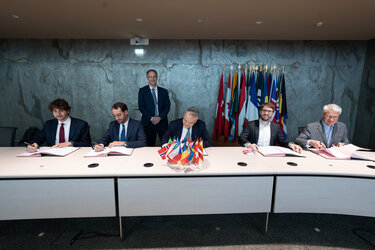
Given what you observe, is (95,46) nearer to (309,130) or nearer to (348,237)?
(309,130)

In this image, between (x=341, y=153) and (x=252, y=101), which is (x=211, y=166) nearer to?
(x=341, y=153)

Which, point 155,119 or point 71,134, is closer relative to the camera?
point 71,134

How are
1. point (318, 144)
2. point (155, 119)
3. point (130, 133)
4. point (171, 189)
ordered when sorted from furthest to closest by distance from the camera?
1. point (155, 119)
2. point (130, 133)
3. point (318, 144)
4. point (171, 189)

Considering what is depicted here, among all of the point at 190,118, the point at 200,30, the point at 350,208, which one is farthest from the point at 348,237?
the point at 200,30

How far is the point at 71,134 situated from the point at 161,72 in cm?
245

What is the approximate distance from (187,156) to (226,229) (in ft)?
3.06

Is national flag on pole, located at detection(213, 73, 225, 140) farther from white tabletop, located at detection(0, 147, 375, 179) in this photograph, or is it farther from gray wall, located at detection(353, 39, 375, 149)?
gray wall, located at detection(353, 39, 375, 149)

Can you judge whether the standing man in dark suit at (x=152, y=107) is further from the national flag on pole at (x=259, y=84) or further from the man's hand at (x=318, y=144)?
the man's hand at (x=318, y=144)

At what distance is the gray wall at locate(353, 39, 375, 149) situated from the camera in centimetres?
405

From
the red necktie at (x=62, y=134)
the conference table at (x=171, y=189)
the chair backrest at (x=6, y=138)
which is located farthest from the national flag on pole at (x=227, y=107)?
the chair backrest at (x=6, y=138)

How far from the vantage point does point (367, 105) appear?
13.7 feet

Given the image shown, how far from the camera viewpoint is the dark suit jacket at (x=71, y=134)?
2.38 m

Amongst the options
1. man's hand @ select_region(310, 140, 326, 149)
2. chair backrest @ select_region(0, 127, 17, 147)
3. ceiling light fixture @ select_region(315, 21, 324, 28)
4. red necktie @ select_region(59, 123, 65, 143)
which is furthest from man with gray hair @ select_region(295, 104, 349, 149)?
chair backrest @ select_region(0, 127, 17, 147)

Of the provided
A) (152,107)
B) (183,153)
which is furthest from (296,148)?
(152,107)
